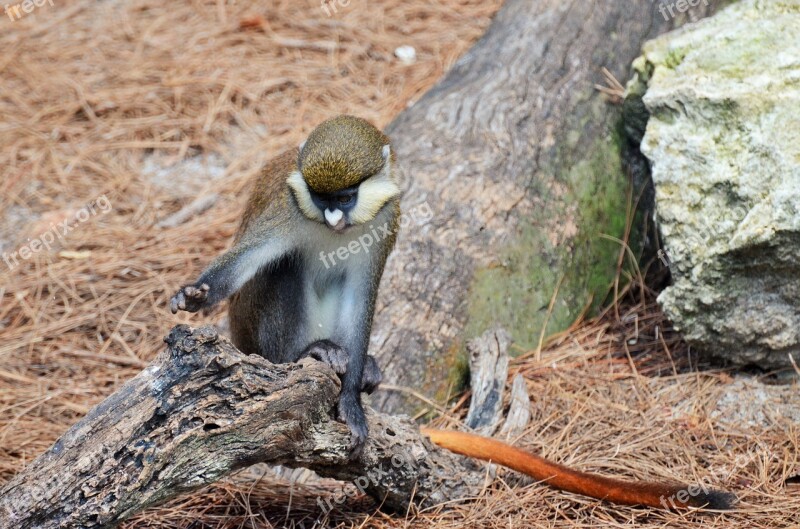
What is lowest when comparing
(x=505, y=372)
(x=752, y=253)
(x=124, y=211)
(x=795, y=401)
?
(x=795, y=401)

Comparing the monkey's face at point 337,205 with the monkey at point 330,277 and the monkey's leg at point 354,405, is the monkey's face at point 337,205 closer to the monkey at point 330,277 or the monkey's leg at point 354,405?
the monkey at point 330,277

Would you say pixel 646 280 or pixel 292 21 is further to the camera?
pixel 292 21

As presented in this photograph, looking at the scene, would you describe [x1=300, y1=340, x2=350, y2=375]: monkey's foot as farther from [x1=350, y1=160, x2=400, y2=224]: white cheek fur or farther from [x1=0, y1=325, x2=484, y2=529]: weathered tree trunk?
[x1=350, y1=160, x2=400, y2=224]: white cheek fur

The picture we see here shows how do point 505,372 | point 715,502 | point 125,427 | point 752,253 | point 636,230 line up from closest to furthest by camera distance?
point 125,427 < point 715,502 < point 752,253 < point 505,372 < point 636,230

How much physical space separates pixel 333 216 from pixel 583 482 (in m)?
1.52

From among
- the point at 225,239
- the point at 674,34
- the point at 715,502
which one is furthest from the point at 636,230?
the point at 225,239

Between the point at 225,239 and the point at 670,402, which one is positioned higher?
the point at 225,239

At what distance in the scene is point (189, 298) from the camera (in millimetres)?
3256

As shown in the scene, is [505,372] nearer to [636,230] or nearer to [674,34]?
[636,230]

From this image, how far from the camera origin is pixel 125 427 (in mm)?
2660

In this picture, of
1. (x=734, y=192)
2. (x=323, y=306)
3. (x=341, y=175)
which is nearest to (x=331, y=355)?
(x=323, y=306)

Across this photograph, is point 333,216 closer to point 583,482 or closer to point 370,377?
point 370,377

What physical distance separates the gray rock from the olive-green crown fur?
1.73m

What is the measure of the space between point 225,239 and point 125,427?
314 centimetres
